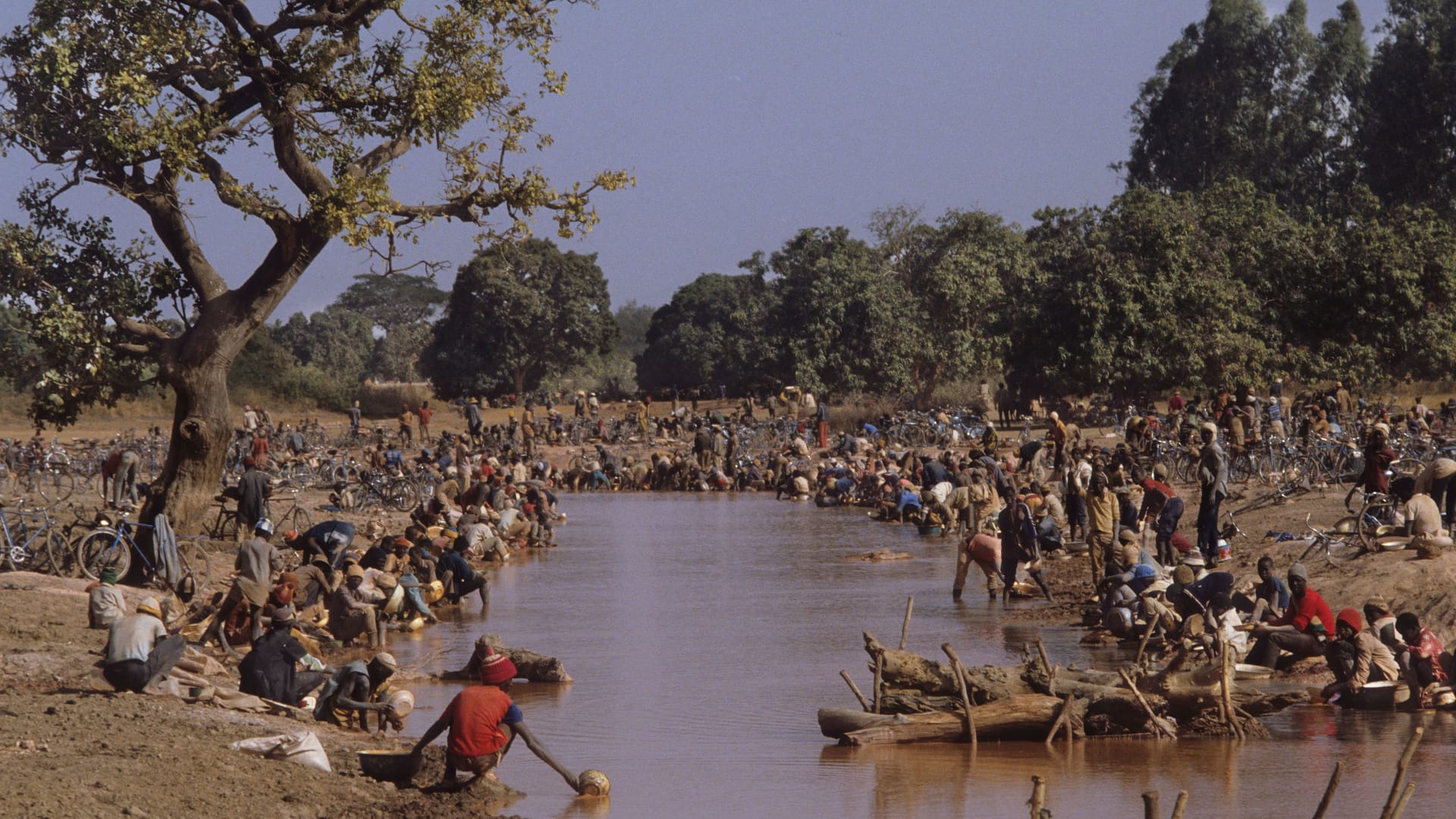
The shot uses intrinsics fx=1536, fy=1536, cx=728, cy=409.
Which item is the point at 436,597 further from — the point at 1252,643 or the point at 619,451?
the point at 619,451

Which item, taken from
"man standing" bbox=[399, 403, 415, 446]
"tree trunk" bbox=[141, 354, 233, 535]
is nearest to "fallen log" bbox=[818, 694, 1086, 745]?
"tree trunk" bbox=[141, 354, 233, 535]

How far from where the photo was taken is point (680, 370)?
7438 centimetres

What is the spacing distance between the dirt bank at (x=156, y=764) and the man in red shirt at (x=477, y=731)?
8.5 inches

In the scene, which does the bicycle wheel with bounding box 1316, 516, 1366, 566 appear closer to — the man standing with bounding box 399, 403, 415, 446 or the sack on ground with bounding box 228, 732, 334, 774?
the sack on ground with bounding box 228, 732, 334, 774

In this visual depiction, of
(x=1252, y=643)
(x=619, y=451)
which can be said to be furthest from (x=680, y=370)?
(x=1252, y=643)

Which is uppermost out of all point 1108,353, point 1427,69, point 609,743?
point 1427,69

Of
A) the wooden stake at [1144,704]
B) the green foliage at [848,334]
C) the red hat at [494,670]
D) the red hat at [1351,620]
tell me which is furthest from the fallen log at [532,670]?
the green foliage at [848,334]

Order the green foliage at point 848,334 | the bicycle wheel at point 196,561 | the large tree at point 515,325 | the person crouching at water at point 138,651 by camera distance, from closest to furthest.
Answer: the person crouching at water at point 138,651 → the bicycle wheel at point 196,561 → the green foliage at point 848,334 → the large tree at point 515,325

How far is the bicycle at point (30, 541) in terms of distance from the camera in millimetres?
17969

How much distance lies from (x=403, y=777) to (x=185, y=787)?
1626 millimetres

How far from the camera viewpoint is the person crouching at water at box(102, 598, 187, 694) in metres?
11.3

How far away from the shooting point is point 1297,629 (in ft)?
48.1

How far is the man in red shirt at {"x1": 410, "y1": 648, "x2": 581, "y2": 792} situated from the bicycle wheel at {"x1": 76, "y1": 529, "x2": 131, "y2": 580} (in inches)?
350

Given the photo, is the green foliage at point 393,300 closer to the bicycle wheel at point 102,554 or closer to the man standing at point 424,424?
the man standing at point 424,424
